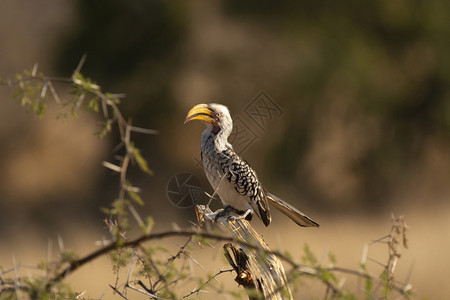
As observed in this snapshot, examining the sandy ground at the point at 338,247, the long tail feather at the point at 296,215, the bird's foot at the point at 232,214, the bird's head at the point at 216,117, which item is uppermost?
the bird's head at the point at 216,117

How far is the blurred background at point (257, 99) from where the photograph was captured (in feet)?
33.8

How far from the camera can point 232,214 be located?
15.4 feet

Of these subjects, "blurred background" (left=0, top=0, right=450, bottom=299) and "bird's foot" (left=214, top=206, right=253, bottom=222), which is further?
"blurred background" (left=0, top=0, right=450, bottom=299)

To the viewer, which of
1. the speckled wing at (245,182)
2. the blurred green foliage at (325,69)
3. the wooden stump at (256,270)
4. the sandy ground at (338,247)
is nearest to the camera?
the wooden stump at (256,270)

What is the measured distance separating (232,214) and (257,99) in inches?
196

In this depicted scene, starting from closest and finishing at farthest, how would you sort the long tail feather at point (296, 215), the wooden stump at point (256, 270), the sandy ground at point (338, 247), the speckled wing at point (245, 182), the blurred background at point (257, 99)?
the wooden stump at point (256, 270)
the long tail feather at point (296, 215)
the speckled wing at point (245, 182)
the sandy ground at point (338, 247)
the blurred background at point (257, 99)

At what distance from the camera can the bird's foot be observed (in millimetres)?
4328

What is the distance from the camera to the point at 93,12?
10.8 meters

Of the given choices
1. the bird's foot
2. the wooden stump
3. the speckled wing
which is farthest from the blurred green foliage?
the wooden stump

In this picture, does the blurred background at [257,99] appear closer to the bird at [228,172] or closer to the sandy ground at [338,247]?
the sandy ground at [338,247]

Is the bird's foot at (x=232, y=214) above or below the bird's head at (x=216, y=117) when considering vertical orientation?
below

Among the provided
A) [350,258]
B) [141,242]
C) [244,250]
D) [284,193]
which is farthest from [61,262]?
[284,193]

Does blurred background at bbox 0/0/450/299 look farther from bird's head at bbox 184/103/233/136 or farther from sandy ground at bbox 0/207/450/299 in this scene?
bird's head at bbox 184/103/233/136

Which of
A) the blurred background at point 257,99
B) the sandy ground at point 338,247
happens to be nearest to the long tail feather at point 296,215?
the sandy ground at point 338,247
